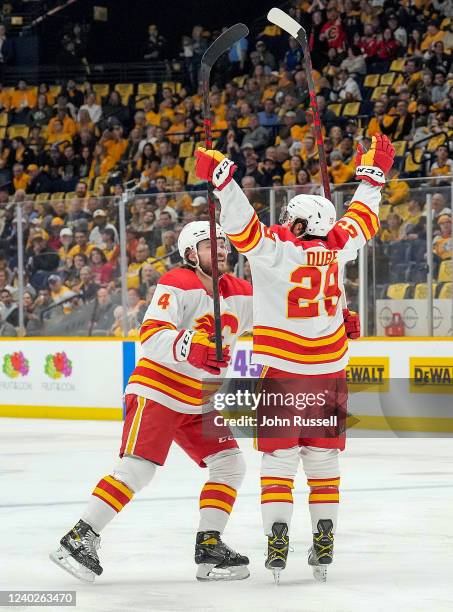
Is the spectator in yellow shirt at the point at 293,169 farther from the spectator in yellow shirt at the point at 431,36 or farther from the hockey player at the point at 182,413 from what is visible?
the hockey player at the point at 182,413

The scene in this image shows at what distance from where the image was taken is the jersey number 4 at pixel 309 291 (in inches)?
167

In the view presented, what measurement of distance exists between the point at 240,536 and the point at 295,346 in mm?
1133

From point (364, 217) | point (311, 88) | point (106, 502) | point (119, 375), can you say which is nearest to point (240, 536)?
point (106, 502)

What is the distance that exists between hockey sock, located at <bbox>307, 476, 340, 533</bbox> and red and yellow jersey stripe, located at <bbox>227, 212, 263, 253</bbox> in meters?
0.80

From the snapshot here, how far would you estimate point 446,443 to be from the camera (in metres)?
8.57

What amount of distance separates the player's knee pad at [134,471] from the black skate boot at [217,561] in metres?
0.31

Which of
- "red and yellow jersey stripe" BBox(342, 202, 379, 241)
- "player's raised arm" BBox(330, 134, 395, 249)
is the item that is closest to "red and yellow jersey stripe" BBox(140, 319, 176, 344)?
"player's raised arm" BBox(330, 134, 395, 249)

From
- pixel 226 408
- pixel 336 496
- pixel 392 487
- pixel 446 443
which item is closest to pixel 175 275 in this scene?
pixel 226 408

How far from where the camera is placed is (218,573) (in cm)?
426

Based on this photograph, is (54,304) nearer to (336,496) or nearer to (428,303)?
(428,303)

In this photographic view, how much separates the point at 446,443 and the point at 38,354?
388cm

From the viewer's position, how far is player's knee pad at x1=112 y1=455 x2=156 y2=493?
4203mm

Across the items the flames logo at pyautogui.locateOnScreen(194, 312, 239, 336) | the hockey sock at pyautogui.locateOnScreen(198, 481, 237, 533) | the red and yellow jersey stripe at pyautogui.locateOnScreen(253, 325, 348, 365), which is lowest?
the hockey sock at pyautogui.locateOnScreen(198, 481, 237, 533)

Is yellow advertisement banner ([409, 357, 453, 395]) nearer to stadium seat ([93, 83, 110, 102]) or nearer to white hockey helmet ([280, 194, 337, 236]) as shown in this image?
white hockey helmet ([280, 194, 337, 236])
